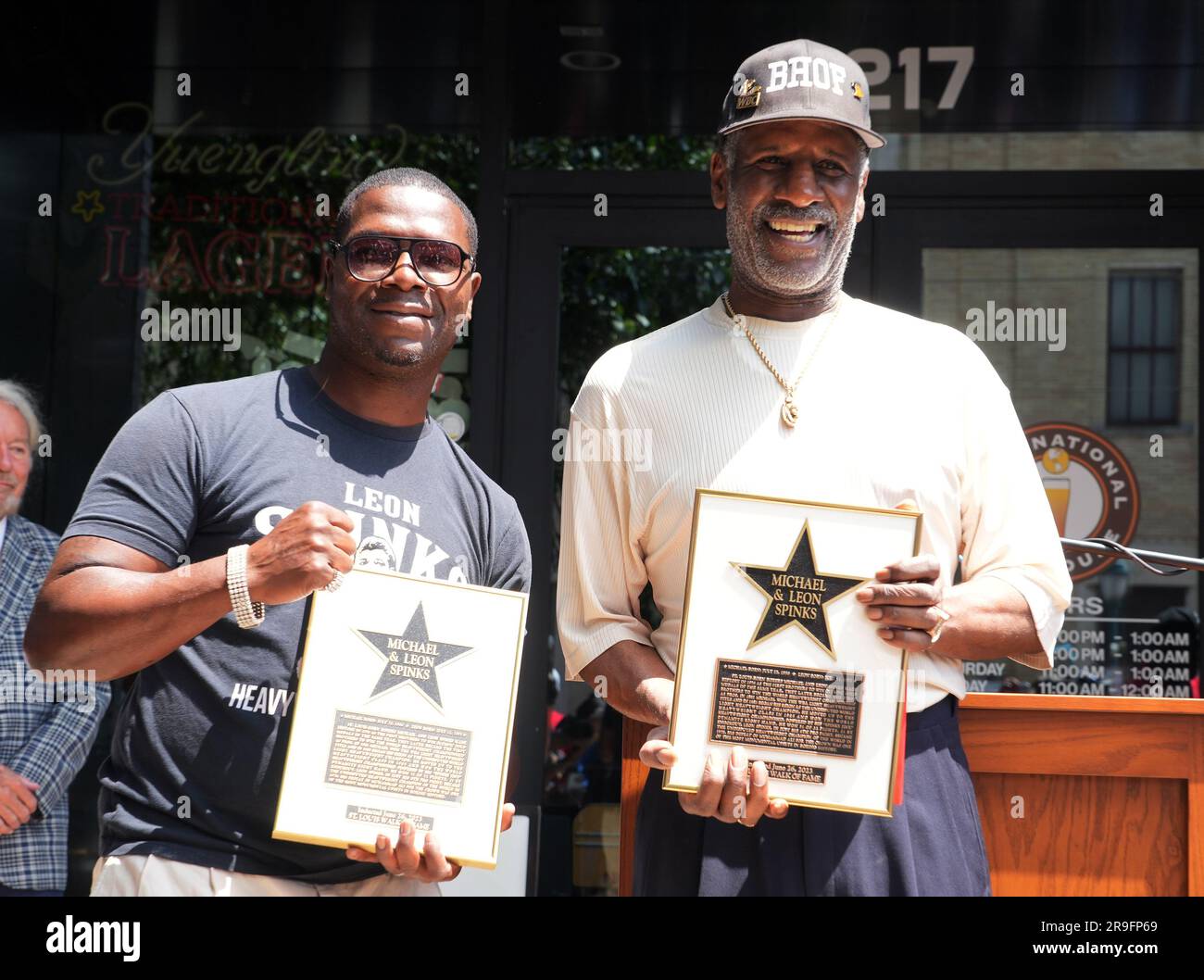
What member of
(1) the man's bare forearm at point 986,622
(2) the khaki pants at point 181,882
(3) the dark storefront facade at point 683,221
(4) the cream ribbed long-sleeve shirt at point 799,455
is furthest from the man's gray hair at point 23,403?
(1) the man's bare forearm at point 986,622

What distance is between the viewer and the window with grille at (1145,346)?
522 centimetres

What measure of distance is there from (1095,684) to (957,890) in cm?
320

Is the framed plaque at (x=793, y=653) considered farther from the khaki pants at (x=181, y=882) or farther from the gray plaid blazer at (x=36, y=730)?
the gray plaid blazer at (x=36, y=730)

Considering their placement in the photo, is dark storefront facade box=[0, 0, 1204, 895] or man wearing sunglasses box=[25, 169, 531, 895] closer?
man wearing sunglasses box=[25, 169, 531, 895]

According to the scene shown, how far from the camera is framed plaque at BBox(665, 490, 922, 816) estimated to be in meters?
2.20

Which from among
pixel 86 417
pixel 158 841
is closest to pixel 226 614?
pixel 158 841

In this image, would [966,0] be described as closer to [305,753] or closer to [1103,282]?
[1103,282]

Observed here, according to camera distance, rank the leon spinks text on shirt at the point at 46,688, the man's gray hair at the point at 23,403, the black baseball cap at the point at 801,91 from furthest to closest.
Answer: the man's gray hair at the point at 23,403 → the leon spinks text on shirt at the point at 46,688 → the black baseball cap at the point at 801,91

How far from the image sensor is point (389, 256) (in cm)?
263

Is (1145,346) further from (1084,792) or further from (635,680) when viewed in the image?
(635,680)

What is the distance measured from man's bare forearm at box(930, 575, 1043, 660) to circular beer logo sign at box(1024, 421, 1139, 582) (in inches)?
122
